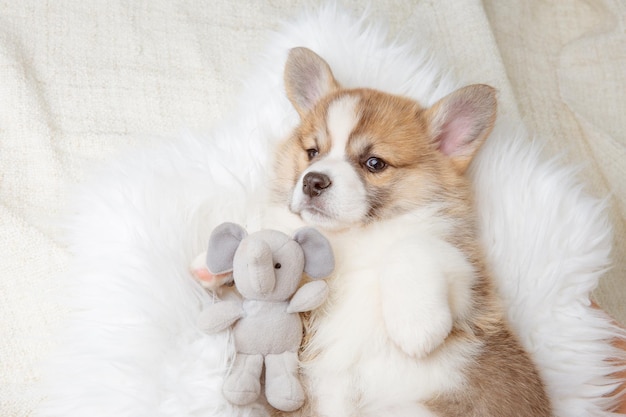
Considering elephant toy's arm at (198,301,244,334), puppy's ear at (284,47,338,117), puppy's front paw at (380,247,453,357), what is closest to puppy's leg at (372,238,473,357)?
puppy's front paw at (380,247,453,357)

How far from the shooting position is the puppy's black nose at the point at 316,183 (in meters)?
1.54

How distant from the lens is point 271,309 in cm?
145

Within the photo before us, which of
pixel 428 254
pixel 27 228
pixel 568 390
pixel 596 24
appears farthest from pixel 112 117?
pixel 596 24

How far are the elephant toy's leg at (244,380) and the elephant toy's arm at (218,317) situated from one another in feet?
0.28

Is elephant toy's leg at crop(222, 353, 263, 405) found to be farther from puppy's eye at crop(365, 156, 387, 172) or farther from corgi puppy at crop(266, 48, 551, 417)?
puppy's eye at crop(365, 156, 387, 172)

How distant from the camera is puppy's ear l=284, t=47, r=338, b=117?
188 cm

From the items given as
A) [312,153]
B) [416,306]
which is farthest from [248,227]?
[416,306]

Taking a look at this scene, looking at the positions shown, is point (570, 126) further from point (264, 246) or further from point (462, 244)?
point (264, 246)

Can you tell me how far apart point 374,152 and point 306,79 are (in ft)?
1.35

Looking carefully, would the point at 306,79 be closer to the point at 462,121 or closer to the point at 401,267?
the point at 462,121

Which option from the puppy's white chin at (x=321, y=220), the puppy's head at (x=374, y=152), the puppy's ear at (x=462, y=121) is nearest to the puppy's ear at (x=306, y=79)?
the puppy's head at (x=374, y=152)

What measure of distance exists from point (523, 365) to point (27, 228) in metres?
1.44

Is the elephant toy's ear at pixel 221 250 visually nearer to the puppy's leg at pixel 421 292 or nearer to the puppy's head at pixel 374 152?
the puppy's head at pixel 374 152

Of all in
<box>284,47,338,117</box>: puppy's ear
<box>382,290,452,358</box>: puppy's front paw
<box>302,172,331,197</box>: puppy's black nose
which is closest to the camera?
<box>382,290,452,358</box>: puppy's front paw
